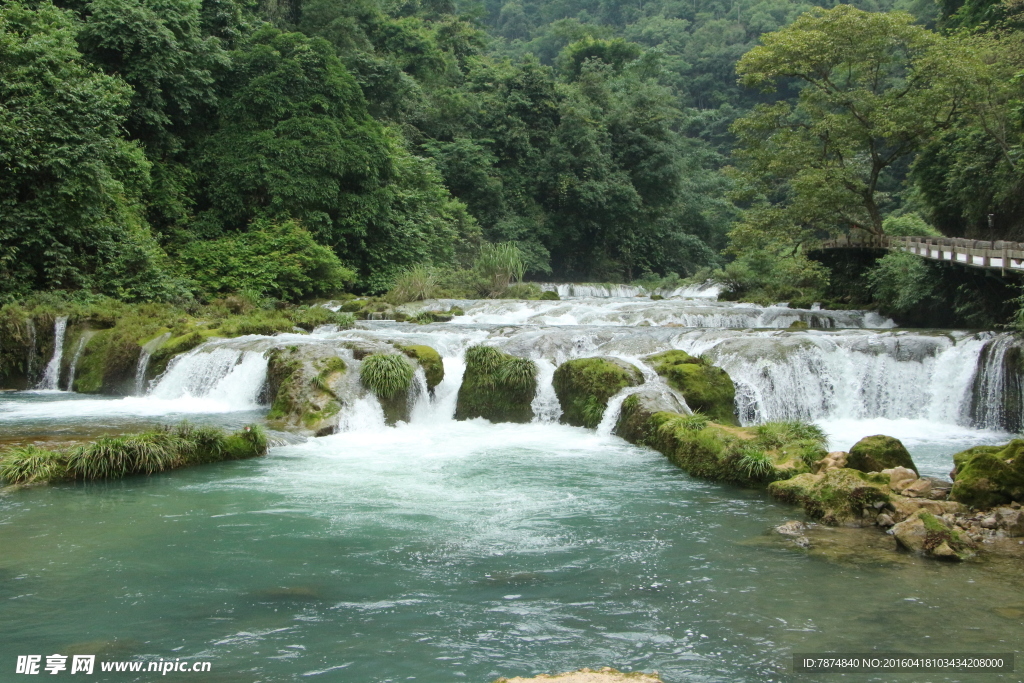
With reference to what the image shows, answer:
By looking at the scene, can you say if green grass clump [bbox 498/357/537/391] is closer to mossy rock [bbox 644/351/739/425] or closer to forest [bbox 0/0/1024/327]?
mossy rock [bbox 644/351/739/425]

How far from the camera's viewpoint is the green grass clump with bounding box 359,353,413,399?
503 inches

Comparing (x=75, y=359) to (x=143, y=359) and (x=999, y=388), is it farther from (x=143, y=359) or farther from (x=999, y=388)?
(x=999, y=388)

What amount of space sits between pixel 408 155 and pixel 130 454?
23.0 m

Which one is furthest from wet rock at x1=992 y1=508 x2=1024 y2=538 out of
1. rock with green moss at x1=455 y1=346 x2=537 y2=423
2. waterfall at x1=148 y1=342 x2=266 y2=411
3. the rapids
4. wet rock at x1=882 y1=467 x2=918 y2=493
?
waterfall at x1=148 y1=342 x2=266 y2=411

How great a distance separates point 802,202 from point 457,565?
20556 mm

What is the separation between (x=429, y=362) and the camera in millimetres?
13719

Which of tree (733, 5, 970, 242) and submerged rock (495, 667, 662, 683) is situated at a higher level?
tree (733, 5, 970, 242)

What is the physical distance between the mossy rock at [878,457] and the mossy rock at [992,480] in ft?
2.87

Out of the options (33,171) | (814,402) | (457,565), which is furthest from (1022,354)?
(33,171)

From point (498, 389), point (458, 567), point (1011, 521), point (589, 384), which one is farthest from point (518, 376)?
point (1011, 521)

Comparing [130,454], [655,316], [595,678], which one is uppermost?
[655,316]

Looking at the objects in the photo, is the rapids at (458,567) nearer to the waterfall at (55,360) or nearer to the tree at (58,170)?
the waterfall at (55,360)

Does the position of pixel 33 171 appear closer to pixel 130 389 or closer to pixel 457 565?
pixel 130 389

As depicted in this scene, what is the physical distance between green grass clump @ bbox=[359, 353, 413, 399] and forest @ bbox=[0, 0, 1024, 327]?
1040cm
